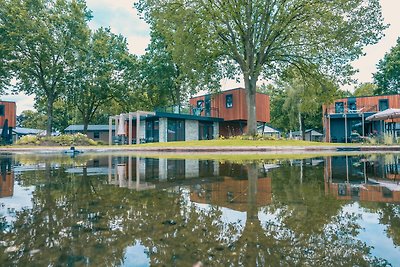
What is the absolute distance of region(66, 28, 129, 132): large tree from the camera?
105ft

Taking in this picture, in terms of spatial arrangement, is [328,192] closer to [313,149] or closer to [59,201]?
[59,201]

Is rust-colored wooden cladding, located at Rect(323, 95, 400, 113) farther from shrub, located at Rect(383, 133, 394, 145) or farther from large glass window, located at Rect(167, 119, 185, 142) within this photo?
large glass window, located at Rect(167, 119, 185, 142)

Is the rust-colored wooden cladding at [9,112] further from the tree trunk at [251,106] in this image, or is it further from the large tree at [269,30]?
the tree trunk at [251,106]

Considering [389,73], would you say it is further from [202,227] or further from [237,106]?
[202,227]

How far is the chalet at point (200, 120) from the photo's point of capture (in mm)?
26453

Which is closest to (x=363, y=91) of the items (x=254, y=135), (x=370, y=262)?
(x=254, y=135)

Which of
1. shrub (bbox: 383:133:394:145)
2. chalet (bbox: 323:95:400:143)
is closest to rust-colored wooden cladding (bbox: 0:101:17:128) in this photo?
chalet (bbox: 323:95:400:143)

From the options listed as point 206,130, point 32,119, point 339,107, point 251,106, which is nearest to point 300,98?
point 339,107

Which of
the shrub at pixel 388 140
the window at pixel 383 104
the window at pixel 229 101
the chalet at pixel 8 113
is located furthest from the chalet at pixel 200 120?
the chalet at pixel 8 113

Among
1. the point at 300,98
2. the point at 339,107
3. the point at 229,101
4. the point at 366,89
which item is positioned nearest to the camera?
the point at 229,101

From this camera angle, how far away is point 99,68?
1292 inches

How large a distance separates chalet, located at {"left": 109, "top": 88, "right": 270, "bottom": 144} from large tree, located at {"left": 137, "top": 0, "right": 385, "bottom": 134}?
7.17 meters

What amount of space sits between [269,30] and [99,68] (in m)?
21.9

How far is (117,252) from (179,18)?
1896 cm
